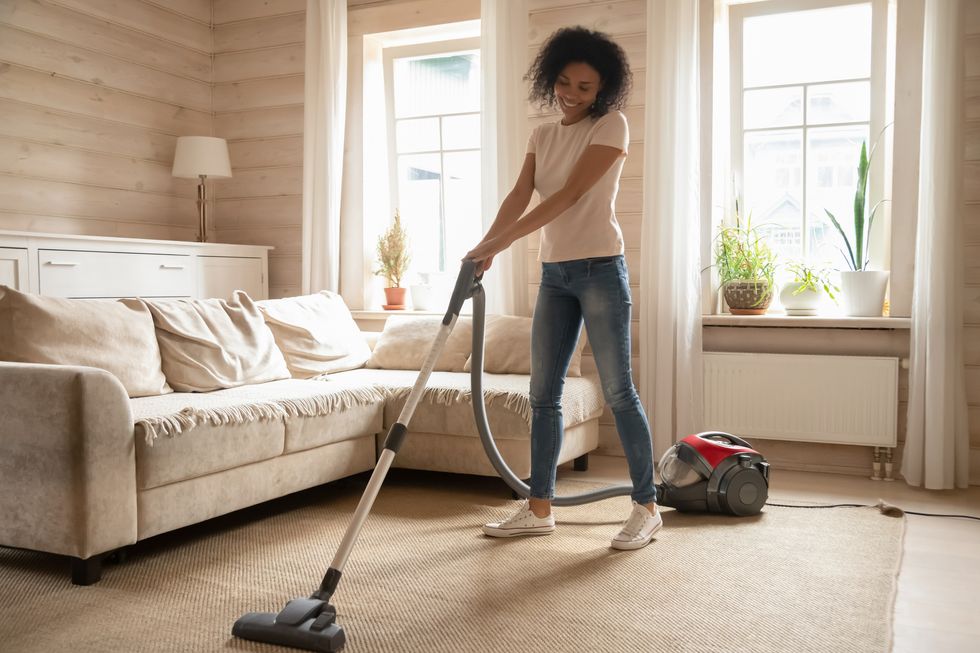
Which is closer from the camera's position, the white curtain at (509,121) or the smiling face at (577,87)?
the smiling face at (577,87)

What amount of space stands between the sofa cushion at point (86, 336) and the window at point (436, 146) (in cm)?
177

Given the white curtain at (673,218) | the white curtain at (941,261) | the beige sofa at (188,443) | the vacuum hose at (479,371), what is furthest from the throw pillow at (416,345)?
the white curtain at (941,261)

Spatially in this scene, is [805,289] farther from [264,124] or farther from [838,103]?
[264,124]

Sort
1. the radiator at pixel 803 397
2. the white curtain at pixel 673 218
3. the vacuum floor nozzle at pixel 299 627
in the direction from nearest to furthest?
the vacuum floor nozzle at pixel 299 627, the radiator at pixel 803 397, the white curtain at pixel 673 218

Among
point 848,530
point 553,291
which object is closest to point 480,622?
point 553,291

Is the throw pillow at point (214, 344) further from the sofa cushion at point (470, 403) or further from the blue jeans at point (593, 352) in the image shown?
the blue jeans at point (593, 352)

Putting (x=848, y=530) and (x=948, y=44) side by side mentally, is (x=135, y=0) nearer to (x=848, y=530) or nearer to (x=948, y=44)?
(x=948, y=44)

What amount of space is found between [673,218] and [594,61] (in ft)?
4.44

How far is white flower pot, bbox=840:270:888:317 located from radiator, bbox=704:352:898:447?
21cm

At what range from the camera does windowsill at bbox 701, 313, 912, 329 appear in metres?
3.44

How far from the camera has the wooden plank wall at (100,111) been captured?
3830 mm

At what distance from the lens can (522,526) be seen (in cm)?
263

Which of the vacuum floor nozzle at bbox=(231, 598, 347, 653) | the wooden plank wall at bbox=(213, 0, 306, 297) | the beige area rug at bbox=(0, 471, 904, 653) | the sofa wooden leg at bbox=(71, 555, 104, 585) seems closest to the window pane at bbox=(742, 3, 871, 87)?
the beige area rug at bbox=(0, 471, 904, 653)

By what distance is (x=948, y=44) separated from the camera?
321 cm
